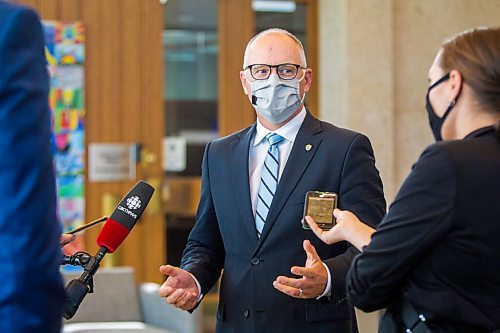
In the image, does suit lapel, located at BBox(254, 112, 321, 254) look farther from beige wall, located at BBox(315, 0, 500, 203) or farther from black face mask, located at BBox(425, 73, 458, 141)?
beige wall, located at BBox(315, 0, 500, 203)

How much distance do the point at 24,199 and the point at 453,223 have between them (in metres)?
0.97

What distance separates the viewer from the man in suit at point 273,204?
2.73 metres

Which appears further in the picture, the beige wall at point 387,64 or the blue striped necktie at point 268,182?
the beige wall at point 387,64

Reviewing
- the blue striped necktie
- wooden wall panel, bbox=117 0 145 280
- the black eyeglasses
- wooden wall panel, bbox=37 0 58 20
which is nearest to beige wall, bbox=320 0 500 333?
wooden wall panel, bbox=117 0 145 280

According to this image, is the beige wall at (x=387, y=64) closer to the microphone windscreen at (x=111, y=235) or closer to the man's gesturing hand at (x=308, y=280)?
the man's gesturing hand at (x=308, y=280)

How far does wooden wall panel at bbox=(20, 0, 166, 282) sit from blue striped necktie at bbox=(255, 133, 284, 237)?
2.90m

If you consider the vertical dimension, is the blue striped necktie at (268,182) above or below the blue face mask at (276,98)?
below

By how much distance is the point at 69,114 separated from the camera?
560cm

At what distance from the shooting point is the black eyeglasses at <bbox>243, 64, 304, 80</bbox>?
2959mm

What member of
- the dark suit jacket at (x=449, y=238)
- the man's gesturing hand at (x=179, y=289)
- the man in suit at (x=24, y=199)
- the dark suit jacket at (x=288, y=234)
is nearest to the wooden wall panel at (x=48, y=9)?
the dark suit jacket at (x=288, y=234)

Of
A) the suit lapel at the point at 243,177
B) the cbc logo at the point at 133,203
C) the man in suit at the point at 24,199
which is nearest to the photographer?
the man in suit at the point at 24,199

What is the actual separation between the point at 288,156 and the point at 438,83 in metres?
0.85

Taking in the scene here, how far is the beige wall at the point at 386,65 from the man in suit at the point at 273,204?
2853 millimetres

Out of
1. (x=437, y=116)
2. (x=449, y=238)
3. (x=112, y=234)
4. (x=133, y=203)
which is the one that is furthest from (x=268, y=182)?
(x=449, y=238)
